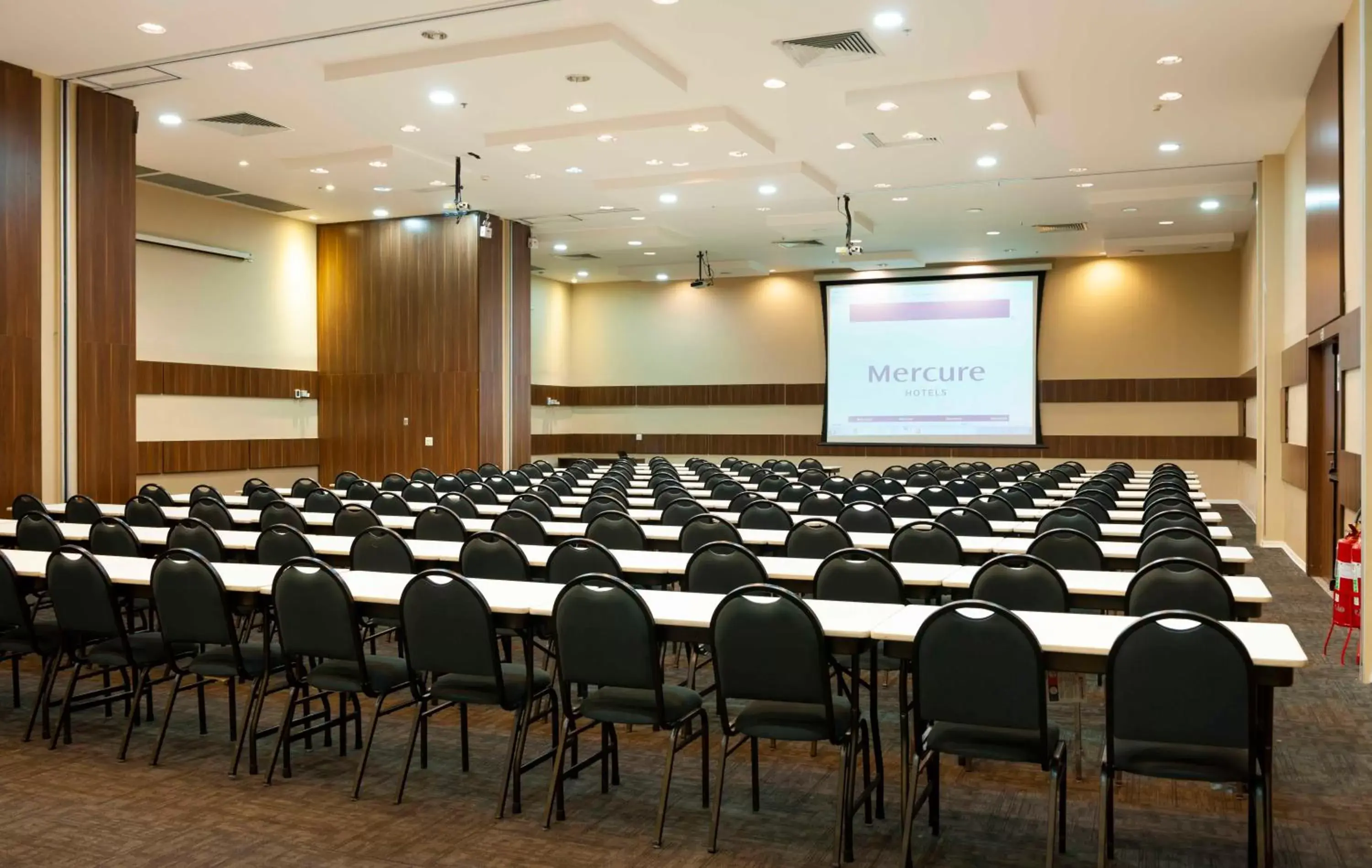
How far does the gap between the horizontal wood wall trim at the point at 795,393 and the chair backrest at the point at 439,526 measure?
12.3 metres

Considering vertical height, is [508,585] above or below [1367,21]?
below

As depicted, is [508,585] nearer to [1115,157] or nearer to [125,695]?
[125,695]

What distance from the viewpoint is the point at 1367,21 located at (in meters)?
7.04

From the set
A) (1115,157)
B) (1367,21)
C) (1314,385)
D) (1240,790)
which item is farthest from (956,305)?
(1240,790)

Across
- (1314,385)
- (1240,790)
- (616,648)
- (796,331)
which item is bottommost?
(1240,790)

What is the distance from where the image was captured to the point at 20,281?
10.1 meters

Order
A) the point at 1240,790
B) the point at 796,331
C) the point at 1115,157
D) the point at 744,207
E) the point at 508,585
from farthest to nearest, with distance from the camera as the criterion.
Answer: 1. the point at 796,331
2. the point at 744,207
3. the point at 1115,157
4. the point at 508,585
5. the point at 1240,790

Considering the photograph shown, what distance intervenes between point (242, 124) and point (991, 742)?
425 inches

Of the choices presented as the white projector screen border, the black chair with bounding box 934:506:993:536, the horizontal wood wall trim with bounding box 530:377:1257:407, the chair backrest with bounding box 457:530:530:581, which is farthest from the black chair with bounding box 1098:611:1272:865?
the white projector screen border

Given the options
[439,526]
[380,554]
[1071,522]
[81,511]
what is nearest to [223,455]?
[81,511]

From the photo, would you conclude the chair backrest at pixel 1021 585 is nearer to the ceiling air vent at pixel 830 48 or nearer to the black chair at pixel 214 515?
the ceiling air vent at pixel 830 48

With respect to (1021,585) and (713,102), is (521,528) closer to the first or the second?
(1021,585)

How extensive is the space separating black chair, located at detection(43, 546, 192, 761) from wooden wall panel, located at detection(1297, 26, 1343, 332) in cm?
911

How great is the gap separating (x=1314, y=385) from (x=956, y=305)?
10.9 metres
